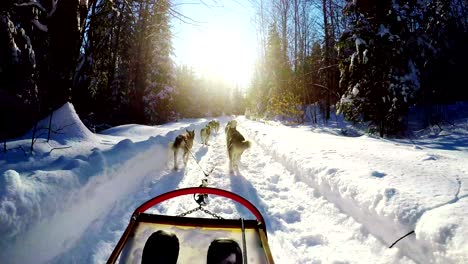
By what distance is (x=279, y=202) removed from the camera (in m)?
5.06

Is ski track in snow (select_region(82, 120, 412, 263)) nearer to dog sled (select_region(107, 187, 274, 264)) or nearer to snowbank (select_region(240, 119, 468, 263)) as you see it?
snowbank (select_region(240, 119, 468, 263))

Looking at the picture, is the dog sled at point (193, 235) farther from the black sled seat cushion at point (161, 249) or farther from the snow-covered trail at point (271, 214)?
the snow-covered trail at point (271, 214)

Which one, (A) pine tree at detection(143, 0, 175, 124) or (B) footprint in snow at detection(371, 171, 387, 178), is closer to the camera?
(B) footprint in snow at detection(371, 171, 387, 178)

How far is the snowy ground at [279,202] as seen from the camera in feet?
9.33

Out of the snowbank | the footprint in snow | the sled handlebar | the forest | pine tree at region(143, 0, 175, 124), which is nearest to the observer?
the sled handlebar

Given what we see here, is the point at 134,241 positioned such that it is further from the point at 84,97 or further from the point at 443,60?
the point at 84,97

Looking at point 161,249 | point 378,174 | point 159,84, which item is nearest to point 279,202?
point 378,174

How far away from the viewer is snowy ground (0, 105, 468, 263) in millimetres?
2844

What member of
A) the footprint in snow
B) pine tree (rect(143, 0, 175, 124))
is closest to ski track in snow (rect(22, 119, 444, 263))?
the footprint in snow

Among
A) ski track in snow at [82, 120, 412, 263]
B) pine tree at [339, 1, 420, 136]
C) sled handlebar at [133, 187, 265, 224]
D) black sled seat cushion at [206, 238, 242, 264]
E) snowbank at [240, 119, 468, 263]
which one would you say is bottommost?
ski track in snow at [82, 120, 412, 263]

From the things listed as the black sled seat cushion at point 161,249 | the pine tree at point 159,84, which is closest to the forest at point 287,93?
the pine tree at point 159,84

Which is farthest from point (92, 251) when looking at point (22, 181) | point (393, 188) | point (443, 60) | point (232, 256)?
point (443, 60)

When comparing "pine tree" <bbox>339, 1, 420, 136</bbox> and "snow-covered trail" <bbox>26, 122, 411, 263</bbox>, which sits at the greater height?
"pine tree" <bbox>339, 1, 420, 136</bbox>

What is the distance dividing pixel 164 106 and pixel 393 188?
26.9m
